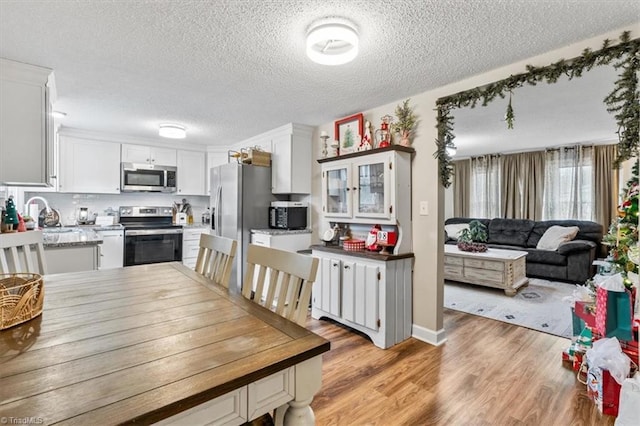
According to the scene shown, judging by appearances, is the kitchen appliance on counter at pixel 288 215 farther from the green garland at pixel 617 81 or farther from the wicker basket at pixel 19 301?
the wicker basket at pixel 19 301

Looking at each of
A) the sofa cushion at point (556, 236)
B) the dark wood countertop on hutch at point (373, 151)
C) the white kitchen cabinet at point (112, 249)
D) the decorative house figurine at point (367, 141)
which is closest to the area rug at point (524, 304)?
the sofa cushion at point (556, 236)

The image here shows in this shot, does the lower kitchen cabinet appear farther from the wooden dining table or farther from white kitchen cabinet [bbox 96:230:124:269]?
white kitchen cabinet [bbox 96:230:124:269]

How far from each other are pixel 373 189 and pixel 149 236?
129 inches

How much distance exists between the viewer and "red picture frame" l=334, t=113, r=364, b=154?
128 inches

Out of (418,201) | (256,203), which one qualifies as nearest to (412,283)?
(418,201)

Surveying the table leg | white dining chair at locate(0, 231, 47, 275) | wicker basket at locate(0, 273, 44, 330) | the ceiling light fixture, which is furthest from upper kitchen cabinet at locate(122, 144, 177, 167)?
the table leg

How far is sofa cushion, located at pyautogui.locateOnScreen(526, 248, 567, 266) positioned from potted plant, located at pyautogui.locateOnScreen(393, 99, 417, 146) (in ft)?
11.6

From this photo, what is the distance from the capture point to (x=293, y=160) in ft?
12.5

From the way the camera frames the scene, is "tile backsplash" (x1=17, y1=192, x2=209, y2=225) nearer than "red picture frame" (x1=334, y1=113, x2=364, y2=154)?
No

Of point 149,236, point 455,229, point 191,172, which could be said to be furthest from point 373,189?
point 455,229

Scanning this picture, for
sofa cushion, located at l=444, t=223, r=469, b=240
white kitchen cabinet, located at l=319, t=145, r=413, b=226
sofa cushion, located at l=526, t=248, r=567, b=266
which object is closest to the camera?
white kitchen cabinet, located at l=319, t=145, r=413, b=226

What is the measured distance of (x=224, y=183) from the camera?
4.11 metres

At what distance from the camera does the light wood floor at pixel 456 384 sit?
1.78 metres

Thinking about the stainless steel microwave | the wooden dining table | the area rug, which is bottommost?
the area rug
